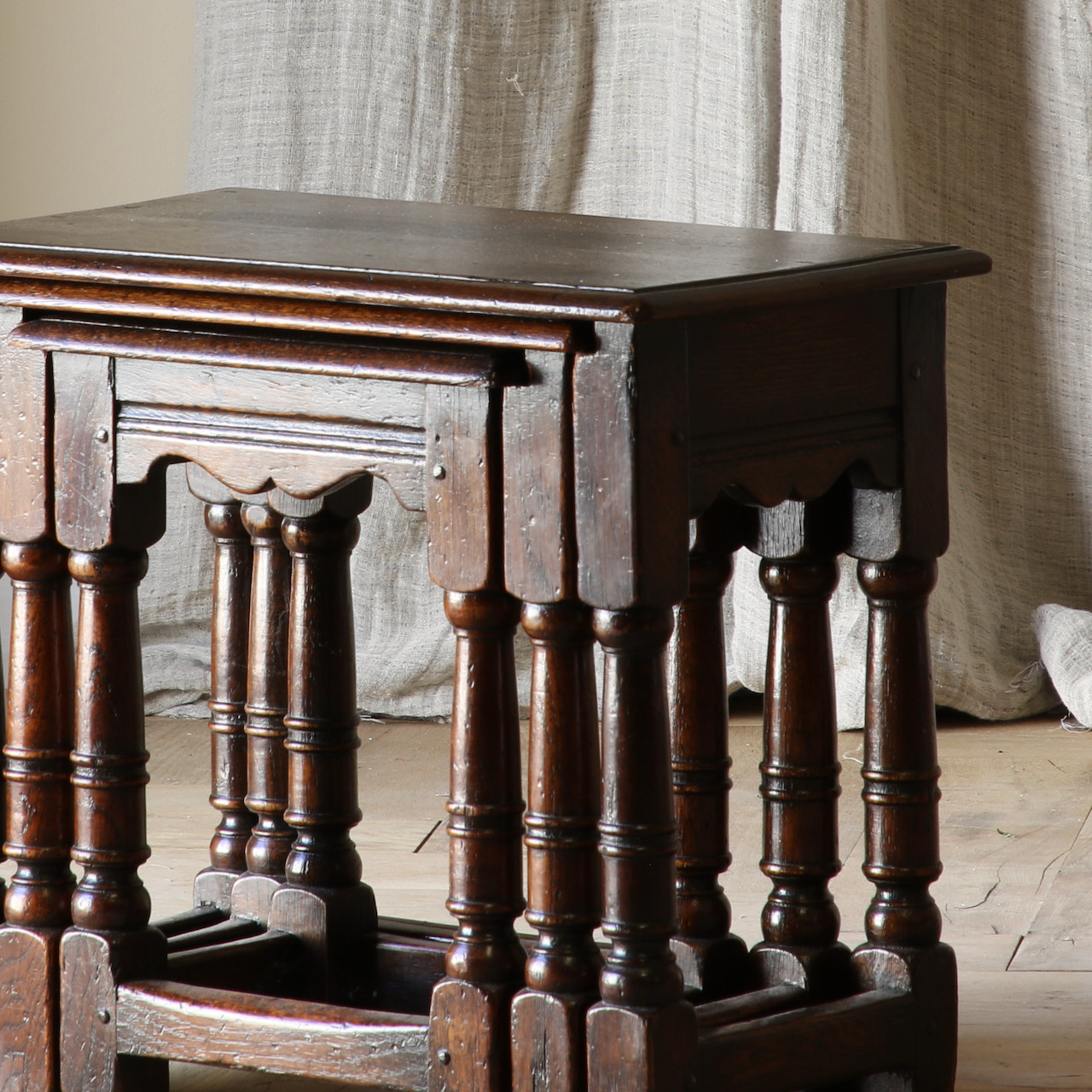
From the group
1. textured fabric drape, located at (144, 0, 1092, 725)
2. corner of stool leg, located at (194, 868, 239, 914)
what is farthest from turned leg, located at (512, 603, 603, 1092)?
textured fabric drape, located at (144, 0, 1092, 725)

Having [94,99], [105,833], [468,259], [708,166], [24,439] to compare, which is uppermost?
[94,99]

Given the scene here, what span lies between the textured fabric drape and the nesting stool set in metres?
1.26

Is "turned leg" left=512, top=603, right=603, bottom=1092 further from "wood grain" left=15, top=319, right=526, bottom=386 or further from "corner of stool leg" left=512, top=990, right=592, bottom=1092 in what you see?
"wood grain" left=15, top=319, right=526, bottom=386

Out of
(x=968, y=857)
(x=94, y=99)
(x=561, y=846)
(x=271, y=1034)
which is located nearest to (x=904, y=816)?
(x=561, y=846)

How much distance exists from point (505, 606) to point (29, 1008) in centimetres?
48

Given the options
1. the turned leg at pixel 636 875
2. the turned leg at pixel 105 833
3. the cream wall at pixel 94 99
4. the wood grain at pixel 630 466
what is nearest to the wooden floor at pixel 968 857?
the turned leg at pixel 105 833

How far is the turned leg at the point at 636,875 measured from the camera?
1.22m

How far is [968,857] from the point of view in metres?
2.17

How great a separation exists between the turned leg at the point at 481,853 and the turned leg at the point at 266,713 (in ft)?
1.32

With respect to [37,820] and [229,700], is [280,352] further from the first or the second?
[229,700]

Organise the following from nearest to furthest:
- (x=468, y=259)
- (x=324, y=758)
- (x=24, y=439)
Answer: (x=468, y=259) < (x=24, y=439) < (x=324, y=758)

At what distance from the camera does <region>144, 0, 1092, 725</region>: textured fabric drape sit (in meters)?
2.84

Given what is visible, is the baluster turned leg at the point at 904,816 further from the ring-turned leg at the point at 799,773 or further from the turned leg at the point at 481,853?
the turned leg at the point at 481,853

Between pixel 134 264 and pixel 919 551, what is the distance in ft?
1.82
